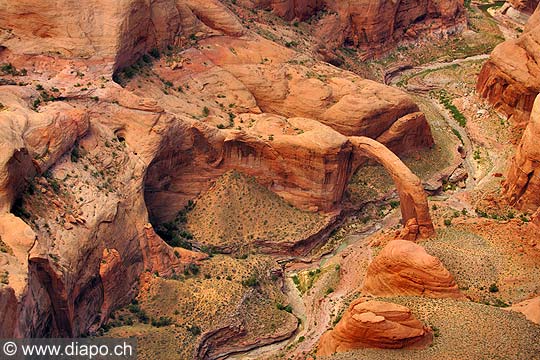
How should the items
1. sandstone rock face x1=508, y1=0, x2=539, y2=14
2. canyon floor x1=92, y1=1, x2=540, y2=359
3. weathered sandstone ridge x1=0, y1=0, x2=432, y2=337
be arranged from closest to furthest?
weathered sandstone ridge x1=0, y1=0, x2=432, y2=337 → canyon floor x1=92, y1=1, x2=540, y2=359 → sandstone rock face x1=508, y1=0, x2=539, y2=14

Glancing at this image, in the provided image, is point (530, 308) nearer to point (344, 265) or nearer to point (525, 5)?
point (344, 265)

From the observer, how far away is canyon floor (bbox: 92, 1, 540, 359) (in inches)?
1683

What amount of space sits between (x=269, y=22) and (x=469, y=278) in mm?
28674

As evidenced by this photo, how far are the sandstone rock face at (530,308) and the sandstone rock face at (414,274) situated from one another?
2.73 meters

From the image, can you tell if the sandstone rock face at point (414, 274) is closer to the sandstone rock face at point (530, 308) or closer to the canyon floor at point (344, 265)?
the canyon floor at point (344, 265)

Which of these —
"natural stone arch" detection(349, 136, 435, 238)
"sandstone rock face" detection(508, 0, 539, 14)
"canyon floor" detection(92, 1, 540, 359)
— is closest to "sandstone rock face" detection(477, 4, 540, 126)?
"canyon floor" detection(92, 1, 540, 359)

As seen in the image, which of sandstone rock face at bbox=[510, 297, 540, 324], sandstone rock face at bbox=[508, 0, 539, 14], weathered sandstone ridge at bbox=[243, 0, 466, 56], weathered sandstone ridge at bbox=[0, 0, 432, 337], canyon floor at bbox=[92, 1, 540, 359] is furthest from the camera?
sandstone rock face at bbox=[508, 0, 539, 14]

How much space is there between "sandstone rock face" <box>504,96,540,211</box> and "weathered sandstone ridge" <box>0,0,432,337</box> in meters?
7.61

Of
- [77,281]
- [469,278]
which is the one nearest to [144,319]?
[77,281]

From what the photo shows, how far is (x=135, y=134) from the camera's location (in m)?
50.7

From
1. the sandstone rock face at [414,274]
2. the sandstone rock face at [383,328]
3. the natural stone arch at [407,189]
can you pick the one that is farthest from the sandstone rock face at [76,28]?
the sandstone rock face at [383,328]

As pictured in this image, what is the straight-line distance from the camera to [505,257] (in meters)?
48.7

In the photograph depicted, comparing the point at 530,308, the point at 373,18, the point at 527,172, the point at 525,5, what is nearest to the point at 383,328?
the point at 530,308

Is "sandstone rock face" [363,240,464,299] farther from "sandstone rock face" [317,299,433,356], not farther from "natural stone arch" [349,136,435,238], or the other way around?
"natural stone arch" [349,136,435,238]
